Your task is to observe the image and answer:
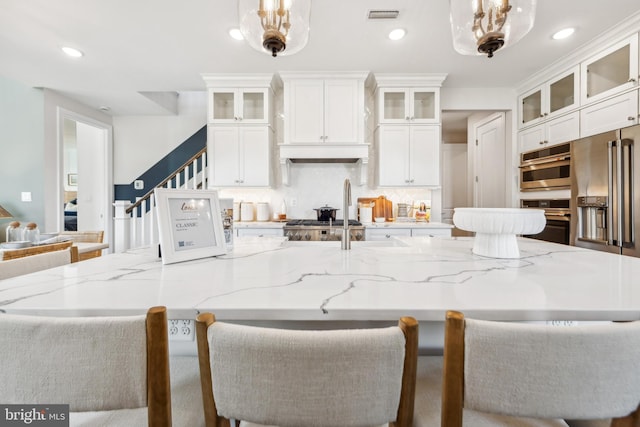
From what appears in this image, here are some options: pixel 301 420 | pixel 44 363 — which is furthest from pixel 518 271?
pixel 44 363

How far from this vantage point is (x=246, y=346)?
1.58 ft

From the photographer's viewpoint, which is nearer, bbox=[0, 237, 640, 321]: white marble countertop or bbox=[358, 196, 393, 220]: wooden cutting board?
bbox=[0, 237, 640, 321]: white marble countertop

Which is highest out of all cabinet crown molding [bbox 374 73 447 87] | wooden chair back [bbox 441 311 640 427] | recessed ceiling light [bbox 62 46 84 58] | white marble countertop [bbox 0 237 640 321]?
recessed ceiling light [bbox 62 46 84 58]

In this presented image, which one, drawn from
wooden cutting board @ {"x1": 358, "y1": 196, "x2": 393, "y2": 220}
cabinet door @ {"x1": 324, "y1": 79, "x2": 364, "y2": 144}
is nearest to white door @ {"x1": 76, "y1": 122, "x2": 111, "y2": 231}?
cabinet door @ {"x1": 324, "y1": 79, "x2": 364, "y2": 144}

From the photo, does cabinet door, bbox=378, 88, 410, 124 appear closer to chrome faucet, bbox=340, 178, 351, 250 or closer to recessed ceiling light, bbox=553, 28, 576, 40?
recessed ceiling light, bbox=553, 28, 576, 40

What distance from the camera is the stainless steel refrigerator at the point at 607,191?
88.4 inches

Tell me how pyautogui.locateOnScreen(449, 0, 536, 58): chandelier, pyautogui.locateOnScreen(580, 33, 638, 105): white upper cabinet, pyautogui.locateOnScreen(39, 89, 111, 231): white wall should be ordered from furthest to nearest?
pyautogui.locateOnScreen(39, 89, 111, 231): white wall, pyautogui.locateOnScreen(580, 33, 638, 105): white upper cabinet, pyautogui.locateOnScreen(449, 0, 536, 58): chandelier

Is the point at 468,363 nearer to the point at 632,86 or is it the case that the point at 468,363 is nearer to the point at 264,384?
the point at 264,384

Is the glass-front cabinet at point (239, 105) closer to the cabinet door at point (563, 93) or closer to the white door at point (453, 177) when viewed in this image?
the cabinet door at point (563, 93)

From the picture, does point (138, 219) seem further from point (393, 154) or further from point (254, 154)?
→ point (393, 154)

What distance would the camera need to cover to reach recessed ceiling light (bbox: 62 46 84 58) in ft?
8.95

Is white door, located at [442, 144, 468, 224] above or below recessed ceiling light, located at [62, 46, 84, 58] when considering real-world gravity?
below

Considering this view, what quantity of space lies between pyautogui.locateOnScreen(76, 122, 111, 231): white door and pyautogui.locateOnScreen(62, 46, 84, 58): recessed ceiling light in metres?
2.05

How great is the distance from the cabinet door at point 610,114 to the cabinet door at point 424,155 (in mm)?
1299
